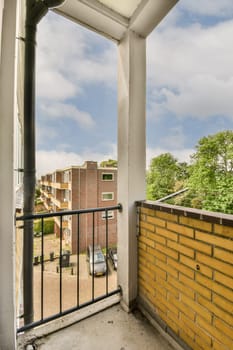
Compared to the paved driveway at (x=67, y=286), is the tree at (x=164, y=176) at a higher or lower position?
higher

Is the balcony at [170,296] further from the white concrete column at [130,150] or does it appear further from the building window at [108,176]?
the building window at [108,176]

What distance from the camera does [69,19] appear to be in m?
1.52

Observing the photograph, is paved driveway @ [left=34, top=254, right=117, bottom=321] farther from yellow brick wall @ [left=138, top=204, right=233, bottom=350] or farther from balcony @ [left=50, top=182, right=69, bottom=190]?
yellow brick wall @ [left=138, top=204, right=233, bottom=350]

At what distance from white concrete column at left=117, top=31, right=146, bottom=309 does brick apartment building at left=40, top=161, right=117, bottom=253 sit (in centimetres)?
25

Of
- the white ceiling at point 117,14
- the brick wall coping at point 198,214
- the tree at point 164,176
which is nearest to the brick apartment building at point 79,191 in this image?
A: the tree at point 164,176

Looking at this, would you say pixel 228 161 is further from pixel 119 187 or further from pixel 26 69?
pixel 26 69

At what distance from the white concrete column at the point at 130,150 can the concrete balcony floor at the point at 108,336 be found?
19 centimetres

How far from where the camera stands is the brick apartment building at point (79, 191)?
196 cm

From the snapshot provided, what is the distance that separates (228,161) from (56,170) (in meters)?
1.80

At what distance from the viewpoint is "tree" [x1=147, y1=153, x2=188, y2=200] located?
4.89ft

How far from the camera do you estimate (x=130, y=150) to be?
1.59 m

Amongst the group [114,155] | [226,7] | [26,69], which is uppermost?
[226,7]

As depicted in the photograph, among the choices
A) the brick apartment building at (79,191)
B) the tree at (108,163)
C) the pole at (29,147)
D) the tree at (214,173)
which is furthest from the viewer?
the tree at (108,163)

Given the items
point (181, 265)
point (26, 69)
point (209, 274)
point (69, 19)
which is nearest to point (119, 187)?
point (181, 265)
